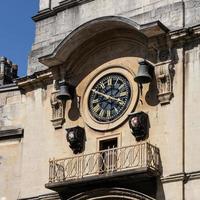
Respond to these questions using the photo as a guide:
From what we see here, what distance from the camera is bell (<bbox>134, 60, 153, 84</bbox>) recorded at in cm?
2366

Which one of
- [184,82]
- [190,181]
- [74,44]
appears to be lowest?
[190,181]

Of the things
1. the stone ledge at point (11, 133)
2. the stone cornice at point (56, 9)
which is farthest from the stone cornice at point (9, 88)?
the stone cornice at point (56, 9)

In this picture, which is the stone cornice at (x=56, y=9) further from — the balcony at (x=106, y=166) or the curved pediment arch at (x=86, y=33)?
the balcony at (x=106, y=166)

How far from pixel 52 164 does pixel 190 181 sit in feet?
14.5

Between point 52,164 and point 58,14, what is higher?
point 58,14

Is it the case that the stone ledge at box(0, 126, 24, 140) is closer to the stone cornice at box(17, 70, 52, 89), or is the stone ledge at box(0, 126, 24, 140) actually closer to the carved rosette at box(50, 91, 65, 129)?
the stone cornice at box(17, 70, 52, 89)

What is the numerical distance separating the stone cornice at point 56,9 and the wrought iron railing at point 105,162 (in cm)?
516

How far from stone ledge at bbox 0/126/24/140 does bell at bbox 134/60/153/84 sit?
4.87 meters

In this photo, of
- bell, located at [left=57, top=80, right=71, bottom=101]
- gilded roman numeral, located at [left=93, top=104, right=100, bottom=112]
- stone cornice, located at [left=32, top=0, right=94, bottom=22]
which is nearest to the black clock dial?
gilded roman numeral, located at [left=93, top=104, right=100, bottom=112]

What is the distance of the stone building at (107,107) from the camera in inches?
907

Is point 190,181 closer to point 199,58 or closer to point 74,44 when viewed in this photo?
point 199,58

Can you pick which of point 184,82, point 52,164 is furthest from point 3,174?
point 184,82

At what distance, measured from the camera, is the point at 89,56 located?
25.7m

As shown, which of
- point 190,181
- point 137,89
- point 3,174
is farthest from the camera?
point 3,174
